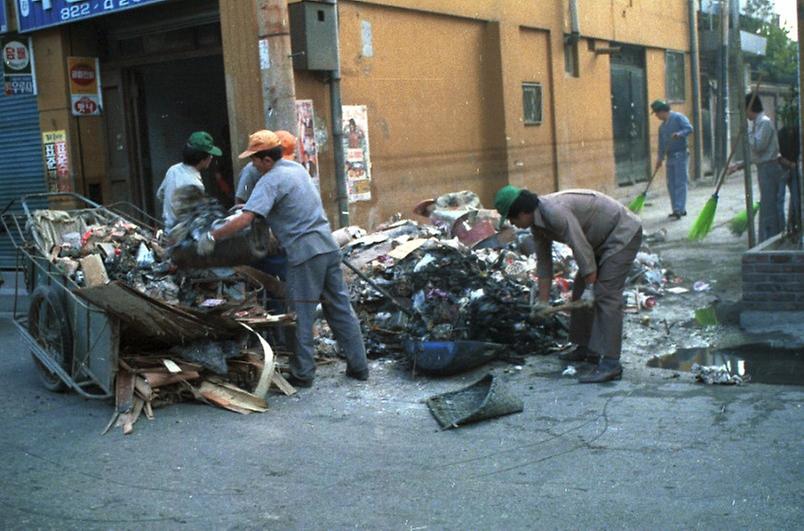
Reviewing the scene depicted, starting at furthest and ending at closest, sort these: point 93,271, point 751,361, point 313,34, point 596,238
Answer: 1. point 313,34
2. point 751,361
3. point 93,271
4. point 596,238

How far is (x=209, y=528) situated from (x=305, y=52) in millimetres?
6842

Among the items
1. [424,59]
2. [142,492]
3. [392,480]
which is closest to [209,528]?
[142,492]

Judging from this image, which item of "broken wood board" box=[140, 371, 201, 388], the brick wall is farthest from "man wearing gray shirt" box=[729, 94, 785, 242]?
"broken wood board" box=[140, 371, 201, 388]

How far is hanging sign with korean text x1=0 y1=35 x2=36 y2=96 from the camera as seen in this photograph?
12.5 metres

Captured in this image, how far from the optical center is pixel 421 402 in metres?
6.30

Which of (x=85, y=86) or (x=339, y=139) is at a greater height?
(x=85, y=86)

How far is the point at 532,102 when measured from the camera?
1520 centimetres

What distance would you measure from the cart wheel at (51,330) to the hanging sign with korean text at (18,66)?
669 cm

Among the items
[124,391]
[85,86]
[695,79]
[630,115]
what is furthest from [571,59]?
[124,391]

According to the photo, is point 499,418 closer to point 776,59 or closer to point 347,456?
point 347,456

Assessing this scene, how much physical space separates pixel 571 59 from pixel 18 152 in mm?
9404

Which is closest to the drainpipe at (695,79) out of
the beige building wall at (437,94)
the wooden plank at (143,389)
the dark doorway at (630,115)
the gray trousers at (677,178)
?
the dark doorway at (630,115)

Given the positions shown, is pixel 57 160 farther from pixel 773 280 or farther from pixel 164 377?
pixel 773 280

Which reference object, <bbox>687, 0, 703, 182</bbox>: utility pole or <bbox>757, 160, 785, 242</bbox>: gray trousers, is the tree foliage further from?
<bbox>757, 160, 785, 242</bbox>: gray trousers
